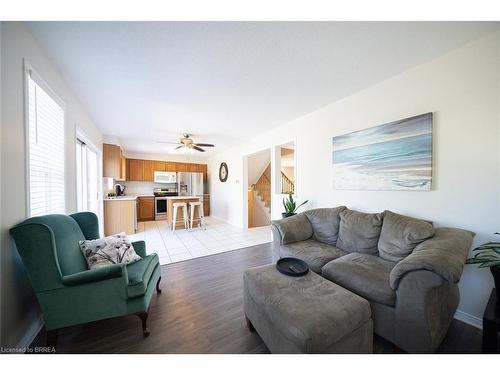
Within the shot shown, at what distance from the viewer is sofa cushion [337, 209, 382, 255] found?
1921mm

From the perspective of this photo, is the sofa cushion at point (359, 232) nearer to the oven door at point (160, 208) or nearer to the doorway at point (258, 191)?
the doorway at point (258, 191)

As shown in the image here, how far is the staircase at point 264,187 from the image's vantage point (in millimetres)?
6263

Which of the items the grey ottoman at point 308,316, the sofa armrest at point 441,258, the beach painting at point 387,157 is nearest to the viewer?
the grey ottoman at point 308,316

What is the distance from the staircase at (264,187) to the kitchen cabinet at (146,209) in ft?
12.3

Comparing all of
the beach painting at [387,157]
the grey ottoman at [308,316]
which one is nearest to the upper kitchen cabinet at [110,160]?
the grey ottoman at [308,316]

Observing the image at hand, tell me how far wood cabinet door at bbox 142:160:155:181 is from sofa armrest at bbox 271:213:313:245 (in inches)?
227

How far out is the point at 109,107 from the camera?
2.86m

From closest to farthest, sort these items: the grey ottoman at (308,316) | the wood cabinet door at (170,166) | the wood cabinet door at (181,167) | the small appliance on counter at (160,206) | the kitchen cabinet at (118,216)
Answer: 1. the grey ottoman at (308,316)
2. the kitchen cabinet at (118,216)
3. the small appliance on counter at (160,206)
4. the wood cabinet door at (170,166)
5. the wood cabinet door at (181,167)

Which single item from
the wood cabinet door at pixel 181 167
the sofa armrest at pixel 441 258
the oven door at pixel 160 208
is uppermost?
the wood cabinet door at pixel 181 167

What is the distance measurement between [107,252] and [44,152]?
1.10m

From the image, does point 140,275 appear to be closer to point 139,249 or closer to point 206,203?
point 139,249

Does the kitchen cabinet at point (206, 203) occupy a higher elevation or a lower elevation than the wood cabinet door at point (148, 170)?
lower
